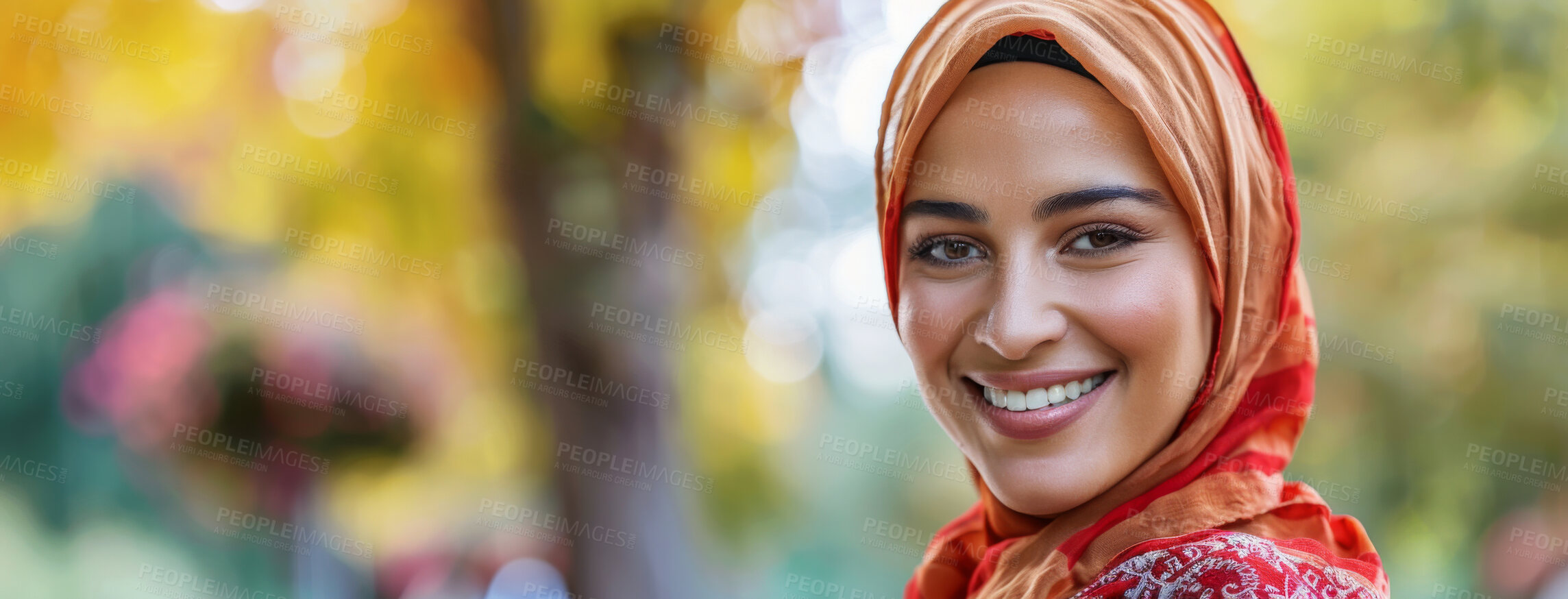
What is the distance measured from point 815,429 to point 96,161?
8.57 feet

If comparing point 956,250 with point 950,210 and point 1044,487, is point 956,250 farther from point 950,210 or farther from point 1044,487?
point 1044,487

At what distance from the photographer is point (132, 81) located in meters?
3.05

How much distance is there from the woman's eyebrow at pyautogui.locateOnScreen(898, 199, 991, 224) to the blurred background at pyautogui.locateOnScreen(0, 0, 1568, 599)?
166 cm

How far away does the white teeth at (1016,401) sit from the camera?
2.81 ft

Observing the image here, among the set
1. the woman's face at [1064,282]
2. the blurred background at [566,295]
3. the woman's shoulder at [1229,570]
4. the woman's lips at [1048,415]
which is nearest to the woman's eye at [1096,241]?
the woman's face at [1064,282]

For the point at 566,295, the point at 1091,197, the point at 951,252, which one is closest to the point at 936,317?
the point at 951,252

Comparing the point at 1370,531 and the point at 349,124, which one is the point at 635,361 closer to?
the point at 349,124

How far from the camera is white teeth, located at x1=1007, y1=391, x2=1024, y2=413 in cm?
85

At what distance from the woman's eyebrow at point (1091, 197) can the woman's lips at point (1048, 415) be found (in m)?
0.14

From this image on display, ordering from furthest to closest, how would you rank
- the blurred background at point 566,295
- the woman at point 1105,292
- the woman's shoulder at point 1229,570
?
the blurred background at point 566,295, the woman at point 1105,292, the woman's shoulder at point 1229,570

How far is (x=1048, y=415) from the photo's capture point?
834mm

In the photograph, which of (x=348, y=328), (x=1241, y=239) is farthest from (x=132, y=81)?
(x=1241, y=239)

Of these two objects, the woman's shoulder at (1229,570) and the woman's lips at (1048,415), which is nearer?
the woman's shoulder at (1229,570)

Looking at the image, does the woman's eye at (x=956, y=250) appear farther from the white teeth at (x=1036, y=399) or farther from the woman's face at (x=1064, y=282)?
the white teeth at (x=1036, y=399)
